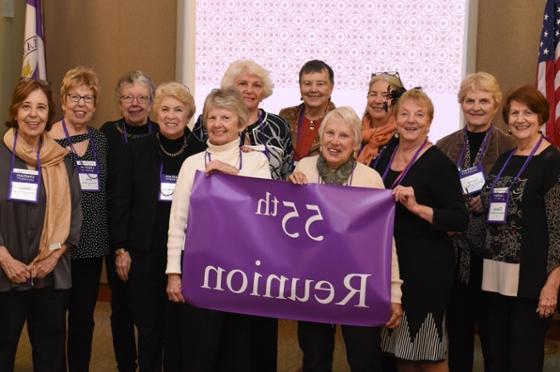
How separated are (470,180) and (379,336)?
42.5 inches

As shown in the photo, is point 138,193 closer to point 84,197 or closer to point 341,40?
point 84,197

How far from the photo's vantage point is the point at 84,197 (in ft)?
12.7

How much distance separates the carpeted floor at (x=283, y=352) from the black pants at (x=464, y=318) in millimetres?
964

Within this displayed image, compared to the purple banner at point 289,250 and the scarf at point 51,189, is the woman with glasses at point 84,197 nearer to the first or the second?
the scarf at point 51,189

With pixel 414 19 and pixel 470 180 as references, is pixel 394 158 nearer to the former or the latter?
pixel 470 180

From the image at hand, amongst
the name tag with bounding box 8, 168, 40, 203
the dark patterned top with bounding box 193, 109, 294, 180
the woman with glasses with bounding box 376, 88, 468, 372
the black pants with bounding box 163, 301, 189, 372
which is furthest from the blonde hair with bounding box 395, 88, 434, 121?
the name tag with bounding box 8, 168, 40, 203

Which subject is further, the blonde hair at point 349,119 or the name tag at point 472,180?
the name tag at point 472,180

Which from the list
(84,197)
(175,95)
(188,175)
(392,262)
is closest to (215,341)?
(188,175)

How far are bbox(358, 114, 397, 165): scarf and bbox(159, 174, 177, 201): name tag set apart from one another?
106cm

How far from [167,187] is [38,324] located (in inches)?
35.2

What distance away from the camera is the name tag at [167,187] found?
369 centimetres

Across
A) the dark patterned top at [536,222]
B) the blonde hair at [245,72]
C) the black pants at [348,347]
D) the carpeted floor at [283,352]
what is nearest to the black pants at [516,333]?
the dark patterned top at [536,222]

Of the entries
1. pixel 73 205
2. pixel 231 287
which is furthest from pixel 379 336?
pixel 73 205

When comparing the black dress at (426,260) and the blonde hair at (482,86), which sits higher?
the blonde hair at (482,86)
